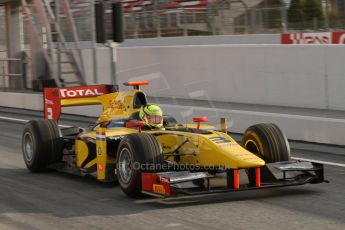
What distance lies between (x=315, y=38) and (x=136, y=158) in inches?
507

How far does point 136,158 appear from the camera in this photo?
751 centimetres

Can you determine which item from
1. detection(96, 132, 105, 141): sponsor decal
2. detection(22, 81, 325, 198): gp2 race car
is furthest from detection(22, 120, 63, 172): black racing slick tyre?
detection(96, 132, 105, 141): sponsor decal

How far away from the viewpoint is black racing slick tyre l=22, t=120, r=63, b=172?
952 centimetres

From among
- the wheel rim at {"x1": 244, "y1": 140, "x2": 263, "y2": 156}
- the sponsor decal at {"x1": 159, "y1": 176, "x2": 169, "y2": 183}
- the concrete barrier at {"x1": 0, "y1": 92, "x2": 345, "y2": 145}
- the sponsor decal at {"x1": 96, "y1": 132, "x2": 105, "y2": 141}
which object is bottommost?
the concrete barrier at {"x1": 0, "y1": 92, "x2": 345, "y2": 145}

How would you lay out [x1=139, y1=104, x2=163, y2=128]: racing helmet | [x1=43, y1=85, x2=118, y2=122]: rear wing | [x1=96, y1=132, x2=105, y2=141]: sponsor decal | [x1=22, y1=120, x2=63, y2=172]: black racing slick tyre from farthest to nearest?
[x1=43, y1=85, x2=118, y2=122]: rear wing
[x1=22, y1=120, x2=63, y2=172]: black racing slick tyre
[x1=139, y1=104, x2=163, y2=128]: racing helmet
[x1=96, y1=132, x2=105, y2=141]: sponsor decal

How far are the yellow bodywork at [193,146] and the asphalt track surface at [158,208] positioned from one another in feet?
1.30

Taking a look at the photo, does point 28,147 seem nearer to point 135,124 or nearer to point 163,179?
point 135,124

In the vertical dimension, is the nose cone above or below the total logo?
below

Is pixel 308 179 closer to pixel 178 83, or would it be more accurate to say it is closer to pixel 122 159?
pixel 122 159

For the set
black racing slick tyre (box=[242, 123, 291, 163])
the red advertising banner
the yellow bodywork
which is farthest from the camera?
the red advertising banner

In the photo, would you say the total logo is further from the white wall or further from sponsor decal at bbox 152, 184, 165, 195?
the white wall

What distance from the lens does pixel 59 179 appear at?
365 inches

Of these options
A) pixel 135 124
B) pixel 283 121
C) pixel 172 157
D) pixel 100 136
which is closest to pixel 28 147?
pixel 100 136

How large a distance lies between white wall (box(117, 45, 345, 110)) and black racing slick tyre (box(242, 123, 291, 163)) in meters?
5.28
